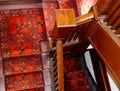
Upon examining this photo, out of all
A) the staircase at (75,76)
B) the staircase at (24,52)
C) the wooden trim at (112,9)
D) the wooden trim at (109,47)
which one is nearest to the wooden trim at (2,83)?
the staircase at (24,52)

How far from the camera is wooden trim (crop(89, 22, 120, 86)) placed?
2371 mm

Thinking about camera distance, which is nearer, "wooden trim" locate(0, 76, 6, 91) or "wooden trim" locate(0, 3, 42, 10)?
"wooden trim" locate(0, 76, 6, 91)

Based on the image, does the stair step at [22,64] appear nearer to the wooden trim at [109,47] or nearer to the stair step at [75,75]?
the stair step at [75,75]

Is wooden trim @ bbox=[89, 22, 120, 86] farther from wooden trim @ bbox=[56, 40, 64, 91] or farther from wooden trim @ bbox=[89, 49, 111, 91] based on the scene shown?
wooden trim @ bbox=[89, 49, 111, 91]

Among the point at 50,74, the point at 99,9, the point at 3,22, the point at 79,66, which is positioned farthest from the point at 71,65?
the point at 99,9

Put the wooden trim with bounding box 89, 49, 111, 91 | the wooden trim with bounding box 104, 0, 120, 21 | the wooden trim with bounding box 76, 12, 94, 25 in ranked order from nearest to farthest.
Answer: the wooden trim with bounding box 104, 0, 120, 21
the wooden trim with bounding box 76, 12, 94, 25
the wooden trim with bounding box 89, 49, 111, 91

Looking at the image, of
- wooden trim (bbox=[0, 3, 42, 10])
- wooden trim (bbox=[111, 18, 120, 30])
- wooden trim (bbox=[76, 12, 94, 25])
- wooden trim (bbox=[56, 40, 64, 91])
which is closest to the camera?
wooden trim (bbox=[111, 18, 120, 30])

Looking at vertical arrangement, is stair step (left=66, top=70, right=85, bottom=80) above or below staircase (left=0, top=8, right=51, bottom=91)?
below

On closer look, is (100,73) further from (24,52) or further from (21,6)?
(21,6)

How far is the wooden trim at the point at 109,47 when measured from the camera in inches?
93.4

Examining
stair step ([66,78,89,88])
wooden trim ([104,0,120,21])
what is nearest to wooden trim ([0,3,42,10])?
stair step ([66,78,89,88])

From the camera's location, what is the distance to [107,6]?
2395 millimetres

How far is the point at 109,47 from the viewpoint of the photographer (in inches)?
98.7

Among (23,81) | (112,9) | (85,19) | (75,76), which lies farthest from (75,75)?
(112,9)
